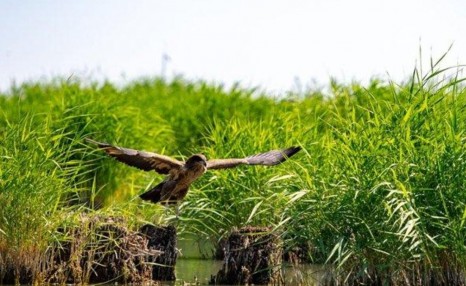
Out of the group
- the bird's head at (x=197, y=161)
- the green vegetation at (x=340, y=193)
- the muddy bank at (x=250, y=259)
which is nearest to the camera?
the green vegetation at (x=340, y=193)

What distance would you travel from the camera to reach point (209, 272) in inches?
404

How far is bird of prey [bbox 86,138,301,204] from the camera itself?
363 inches

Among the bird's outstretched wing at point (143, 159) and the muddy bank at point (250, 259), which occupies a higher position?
the bird's outstretched wing at point (143, 159)

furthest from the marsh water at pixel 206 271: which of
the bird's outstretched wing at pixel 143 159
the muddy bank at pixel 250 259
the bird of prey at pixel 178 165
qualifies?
the bird's outstretched wing at pixel 143 159

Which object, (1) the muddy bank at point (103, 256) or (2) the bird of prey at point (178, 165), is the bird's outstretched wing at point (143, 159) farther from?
(1) the muddy bank at point (103, 256)

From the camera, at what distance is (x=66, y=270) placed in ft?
30.0

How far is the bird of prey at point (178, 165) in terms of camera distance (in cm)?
923

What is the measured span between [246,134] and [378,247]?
354 cm

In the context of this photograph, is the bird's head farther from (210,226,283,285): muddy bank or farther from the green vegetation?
(210,226,283,285): muddy bank

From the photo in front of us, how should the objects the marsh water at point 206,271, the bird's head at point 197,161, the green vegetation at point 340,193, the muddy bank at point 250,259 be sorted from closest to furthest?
the green vegetation at point 340,193, the marsh water at point 206,271, the bird's head at point 197,161, the muddy bank at point 250,259

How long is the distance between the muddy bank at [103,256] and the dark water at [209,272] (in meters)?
0.25

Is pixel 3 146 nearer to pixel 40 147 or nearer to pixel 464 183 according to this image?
pixel 40 147

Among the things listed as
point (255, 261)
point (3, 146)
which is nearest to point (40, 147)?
point (3, 146)

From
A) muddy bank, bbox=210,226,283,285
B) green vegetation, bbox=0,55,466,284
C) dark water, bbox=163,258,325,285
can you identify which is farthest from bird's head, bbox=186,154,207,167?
dark water, bbox=163,258,325,285
